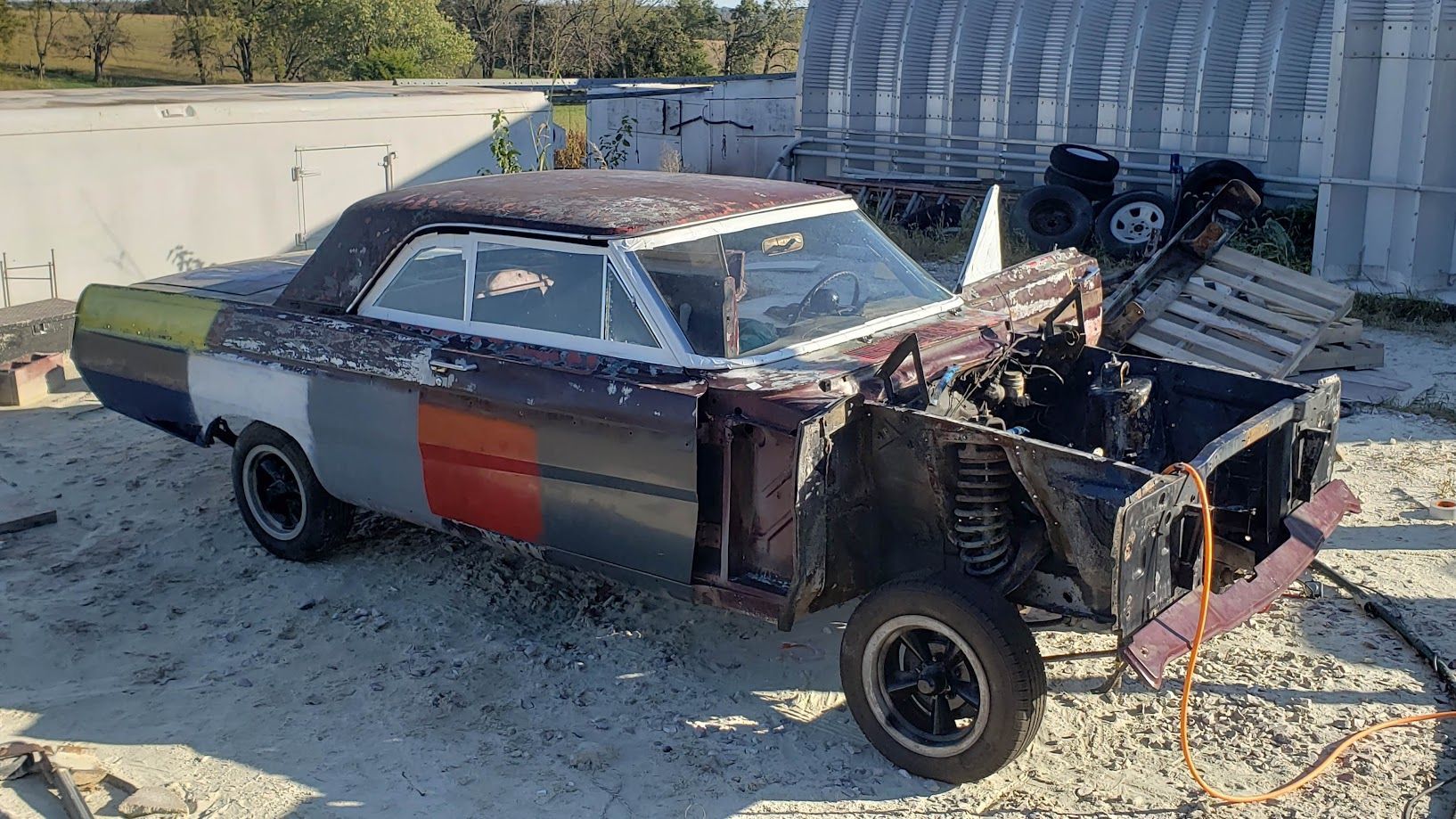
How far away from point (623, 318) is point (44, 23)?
4362 cm

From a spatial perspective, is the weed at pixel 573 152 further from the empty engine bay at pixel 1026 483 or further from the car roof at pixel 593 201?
the empty engine bay at pixel 1026 483

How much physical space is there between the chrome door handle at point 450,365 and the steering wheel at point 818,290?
4.04 feet

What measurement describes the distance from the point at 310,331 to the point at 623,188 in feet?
4.77

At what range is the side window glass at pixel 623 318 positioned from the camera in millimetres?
4754

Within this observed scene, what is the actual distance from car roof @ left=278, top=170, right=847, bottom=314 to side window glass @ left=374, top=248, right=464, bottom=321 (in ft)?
0.35

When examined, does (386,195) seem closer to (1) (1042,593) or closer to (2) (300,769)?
(2) (300,769)

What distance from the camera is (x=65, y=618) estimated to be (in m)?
5.52

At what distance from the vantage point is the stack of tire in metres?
13.3

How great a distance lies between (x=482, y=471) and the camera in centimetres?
500

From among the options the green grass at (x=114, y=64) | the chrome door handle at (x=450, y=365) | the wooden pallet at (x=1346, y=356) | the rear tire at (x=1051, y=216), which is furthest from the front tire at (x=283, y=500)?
the green grass at (x=114, y=64)

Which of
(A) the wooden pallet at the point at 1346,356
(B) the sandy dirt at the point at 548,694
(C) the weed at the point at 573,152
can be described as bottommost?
(B) the sandy dirt at the point at 548,694

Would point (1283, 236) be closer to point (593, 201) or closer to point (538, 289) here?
point (593, 201)

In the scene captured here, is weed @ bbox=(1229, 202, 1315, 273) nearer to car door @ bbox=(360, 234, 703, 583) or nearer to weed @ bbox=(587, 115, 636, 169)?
weed @ bbox=(587, 115, 636, 169)

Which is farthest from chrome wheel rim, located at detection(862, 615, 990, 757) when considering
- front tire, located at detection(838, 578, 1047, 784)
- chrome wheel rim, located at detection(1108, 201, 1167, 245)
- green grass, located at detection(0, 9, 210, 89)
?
green grass, located at detection(0, 9, 210, 89)
